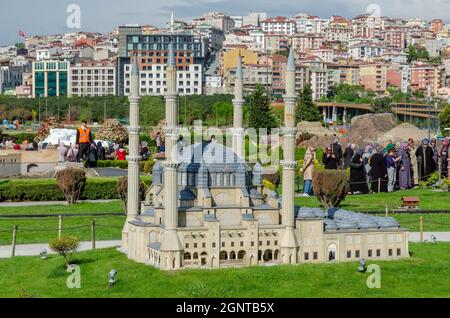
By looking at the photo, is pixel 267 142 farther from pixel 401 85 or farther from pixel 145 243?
pixel 401 85

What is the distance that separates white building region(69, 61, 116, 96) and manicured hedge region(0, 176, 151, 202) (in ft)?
345

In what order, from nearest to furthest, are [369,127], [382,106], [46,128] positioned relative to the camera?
[369,127], [46,128], [382,106]

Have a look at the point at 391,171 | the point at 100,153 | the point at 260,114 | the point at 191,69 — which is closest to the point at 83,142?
the point at 100,153

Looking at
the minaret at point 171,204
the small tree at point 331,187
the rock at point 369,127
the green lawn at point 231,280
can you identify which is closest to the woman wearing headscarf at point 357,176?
the small tree at point 331,187

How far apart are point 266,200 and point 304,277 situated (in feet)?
8.88

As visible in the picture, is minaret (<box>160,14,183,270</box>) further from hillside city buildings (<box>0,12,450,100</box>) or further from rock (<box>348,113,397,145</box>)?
hillside city buildings (<box>0,12,450,100</box>)

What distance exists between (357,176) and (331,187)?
5.63 m

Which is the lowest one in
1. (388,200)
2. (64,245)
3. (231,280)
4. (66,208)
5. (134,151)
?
(231,280)

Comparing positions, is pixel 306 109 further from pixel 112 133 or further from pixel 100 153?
pixel 100 153

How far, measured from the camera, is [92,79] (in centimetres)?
13412

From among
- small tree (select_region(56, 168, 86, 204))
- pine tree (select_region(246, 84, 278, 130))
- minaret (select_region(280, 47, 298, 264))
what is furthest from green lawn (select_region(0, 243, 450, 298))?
pine tree (select_region(246, 84, 278, 130))

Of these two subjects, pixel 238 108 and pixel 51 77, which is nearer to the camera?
pixel 238 108

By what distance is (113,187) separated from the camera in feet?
94.7
